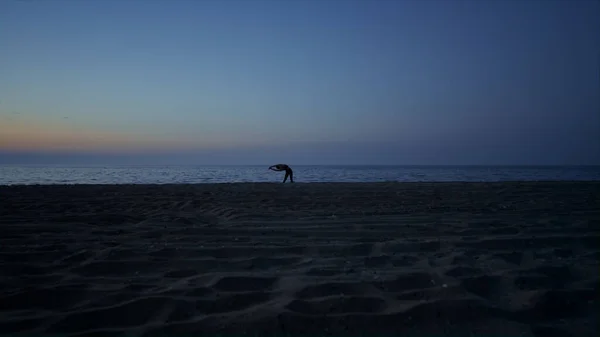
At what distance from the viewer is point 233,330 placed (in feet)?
8.14

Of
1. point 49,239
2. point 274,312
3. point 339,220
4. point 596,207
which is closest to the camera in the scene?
point 274,312

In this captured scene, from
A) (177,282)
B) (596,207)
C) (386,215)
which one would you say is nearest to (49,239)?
(177,282)

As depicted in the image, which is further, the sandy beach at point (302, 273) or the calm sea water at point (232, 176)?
the calm sea water at point (232, 176)

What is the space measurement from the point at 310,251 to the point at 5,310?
2894mm

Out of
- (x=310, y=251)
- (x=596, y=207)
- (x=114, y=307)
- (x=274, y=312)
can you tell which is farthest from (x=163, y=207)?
(x=596, y=207)

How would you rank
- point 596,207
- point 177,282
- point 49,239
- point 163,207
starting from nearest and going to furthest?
point 177,282 < point 49,239 < point 596,207 < point 163,207

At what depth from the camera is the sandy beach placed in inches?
101

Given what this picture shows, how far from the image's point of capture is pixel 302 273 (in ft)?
11.5

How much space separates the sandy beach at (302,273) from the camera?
2.57m

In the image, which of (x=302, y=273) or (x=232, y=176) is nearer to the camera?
(x=302, y=273)

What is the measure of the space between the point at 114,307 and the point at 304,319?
4.97 feet

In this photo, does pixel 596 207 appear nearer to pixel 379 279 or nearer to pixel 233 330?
pixel 379 279

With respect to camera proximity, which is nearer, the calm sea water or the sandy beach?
the sandy beach

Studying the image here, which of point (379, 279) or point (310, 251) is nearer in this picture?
point (379, 279)
